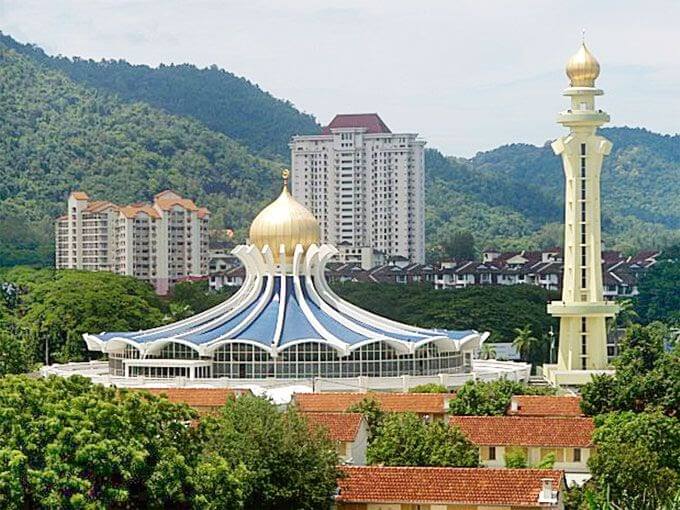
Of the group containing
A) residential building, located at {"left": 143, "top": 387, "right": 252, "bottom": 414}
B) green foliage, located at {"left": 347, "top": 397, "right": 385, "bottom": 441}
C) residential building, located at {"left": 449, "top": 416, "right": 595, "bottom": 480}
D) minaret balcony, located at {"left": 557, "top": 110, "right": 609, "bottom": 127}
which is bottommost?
residential building, located at {"left": 449, "top": 416, "right": 595, "bottom": 480}

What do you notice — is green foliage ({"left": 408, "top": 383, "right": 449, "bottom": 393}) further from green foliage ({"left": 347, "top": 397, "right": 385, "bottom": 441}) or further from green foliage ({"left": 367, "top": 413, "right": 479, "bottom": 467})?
green foliage ({"left": 367, "top": 413, "right": 479, "bottom": 467})

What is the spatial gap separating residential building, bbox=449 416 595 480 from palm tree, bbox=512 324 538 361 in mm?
38419

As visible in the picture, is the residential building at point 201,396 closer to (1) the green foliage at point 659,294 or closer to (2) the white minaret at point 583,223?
(2) the white minaret at point 583,223

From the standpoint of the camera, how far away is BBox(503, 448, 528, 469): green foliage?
1485 inches

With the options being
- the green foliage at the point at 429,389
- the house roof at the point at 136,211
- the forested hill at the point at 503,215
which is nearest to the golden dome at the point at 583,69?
the green foliage at the point at 429,389

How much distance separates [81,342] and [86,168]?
8098 cm

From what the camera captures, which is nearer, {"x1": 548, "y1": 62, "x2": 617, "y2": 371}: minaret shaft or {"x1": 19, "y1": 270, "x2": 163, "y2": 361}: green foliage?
{"x1": 548, "y1": 62, "x2": 617, "y2": 371}: minaret shaft

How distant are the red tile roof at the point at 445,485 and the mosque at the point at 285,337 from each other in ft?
72.9

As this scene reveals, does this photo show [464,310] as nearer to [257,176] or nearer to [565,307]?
[565,307]

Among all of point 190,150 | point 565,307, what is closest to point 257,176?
point 190,150

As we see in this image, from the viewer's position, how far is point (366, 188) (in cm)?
14375

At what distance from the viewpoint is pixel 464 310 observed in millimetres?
89562

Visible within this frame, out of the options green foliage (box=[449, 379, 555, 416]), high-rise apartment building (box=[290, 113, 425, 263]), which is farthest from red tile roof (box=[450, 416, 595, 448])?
high-rise apartment building (box=[290, 113, 425, 263])

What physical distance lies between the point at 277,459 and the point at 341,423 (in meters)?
7.51
